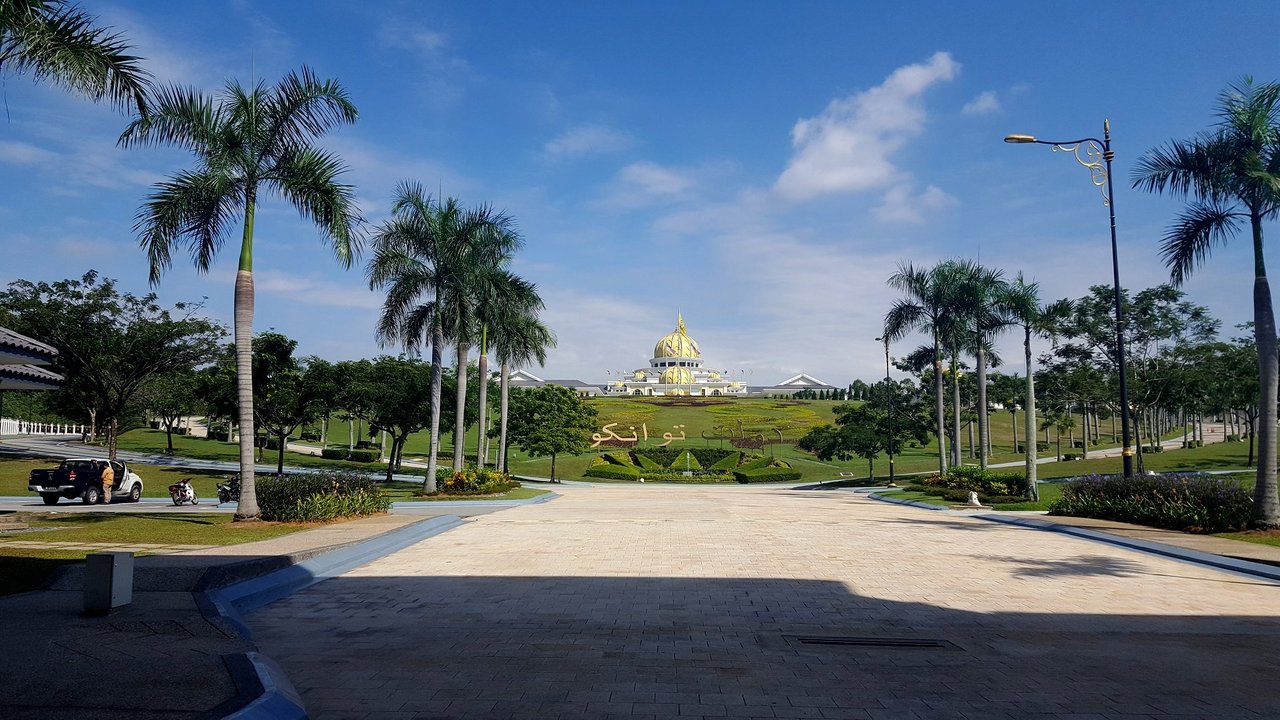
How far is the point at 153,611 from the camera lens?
7.50m

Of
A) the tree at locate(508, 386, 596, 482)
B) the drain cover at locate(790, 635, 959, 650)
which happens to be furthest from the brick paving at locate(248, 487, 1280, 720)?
the tree at locate(508, 386, 596, 482)

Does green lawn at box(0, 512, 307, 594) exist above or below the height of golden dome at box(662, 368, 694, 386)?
below

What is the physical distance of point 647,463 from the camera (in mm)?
60156

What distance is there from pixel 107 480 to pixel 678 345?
13605 cm

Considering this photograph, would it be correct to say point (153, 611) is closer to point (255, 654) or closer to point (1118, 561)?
point (255, 654)

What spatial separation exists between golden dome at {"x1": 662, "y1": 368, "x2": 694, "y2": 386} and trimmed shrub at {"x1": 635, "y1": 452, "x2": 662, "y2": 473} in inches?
3404

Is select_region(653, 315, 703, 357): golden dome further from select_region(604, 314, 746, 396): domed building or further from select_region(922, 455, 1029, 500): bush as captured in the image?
select_region(922, 455, 1029, 500): bush

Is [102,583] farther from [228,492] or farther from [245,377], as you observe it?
[228,492]

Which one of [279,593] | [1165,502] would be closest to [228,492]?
[279,593]

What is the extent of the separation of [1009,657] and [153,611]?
8.42 meters

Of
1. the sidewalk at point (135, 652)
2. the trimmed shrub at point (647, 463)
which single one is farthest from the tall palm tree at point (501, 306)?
the trimmed shrub at point (647, 463)

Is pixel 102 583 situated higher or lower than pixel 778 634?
higher

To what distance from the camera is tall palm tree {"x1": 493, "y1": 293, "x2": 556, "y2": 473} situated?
3328 centimetres

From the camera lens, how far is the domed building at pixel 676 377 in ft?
489
